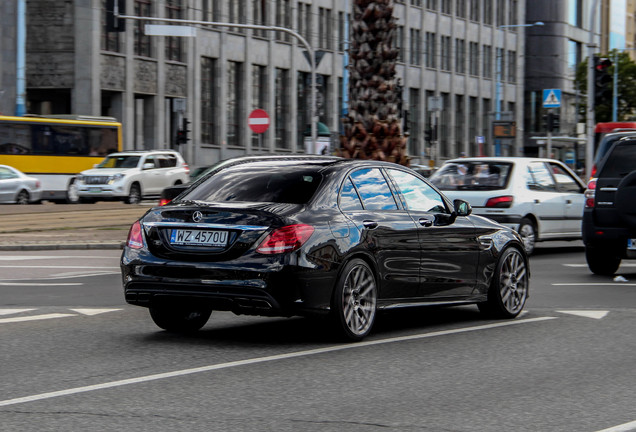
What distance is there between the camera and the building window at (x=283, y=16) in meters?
Result: 65.3

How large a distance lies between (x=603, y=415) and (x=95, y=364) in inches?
133

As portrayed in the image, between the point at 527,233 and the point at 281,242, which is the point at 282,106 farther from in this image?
the point at 281,242

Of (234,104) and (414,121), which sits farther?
(414,121)

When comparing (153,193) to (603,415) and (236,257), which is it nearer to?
(236,257)

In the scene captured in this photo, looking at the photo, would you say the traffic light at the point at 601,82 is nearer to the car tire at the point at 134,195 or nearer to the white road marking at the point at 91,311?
the car tire at the point at 134,195

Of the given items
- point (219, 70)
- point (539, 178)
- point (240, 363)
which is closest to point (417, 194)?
point (240, 363)

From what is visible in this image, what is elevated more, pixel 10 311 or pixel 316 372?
pixel 316 372

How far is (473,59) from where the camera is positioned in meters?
89.2

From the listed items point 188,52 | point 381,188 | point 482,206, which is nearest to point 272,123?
point 188,52

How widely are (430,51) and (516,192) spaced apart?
64691 mm

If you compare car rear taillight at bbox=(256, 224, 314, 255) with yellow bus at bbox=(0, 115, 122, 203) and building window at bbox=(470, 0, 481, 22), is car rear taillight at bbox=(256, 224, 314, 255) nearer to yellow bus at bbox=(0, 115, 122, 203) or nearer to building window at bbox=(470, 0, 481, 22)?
yellow bus at bbox=(0, 115, 122, 203)

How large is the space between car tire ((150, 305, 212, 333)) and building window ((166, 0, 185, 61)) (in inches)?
1886

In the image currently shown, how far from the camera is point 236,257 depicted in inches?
343

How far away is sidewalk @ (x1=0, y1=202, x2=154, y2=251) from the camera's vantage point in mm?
21750
